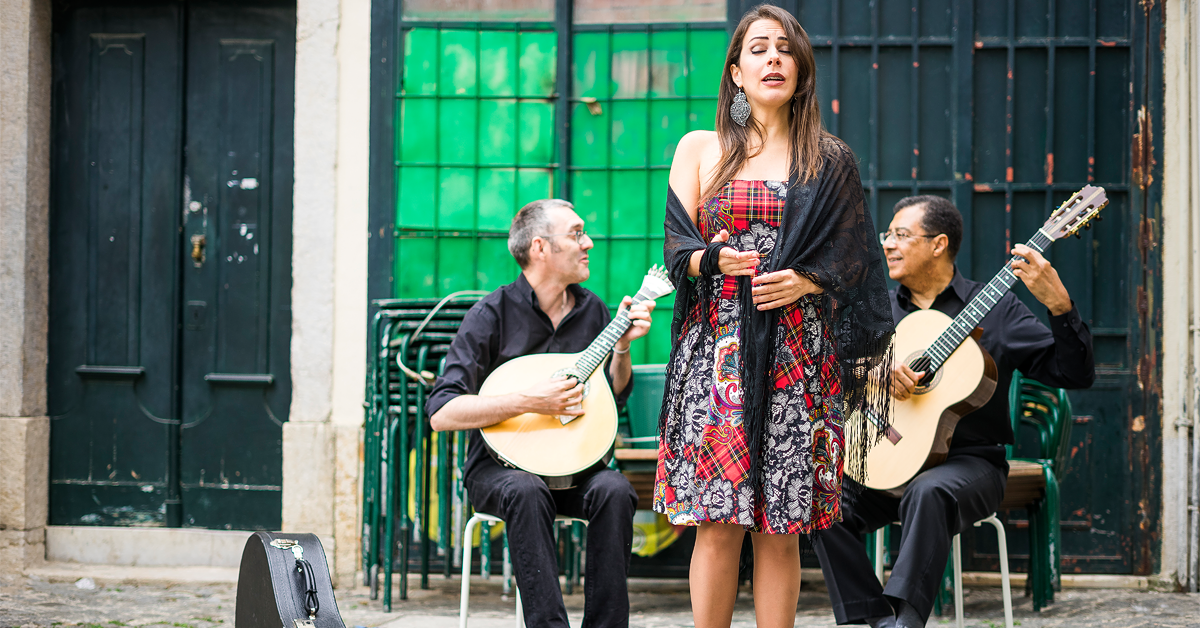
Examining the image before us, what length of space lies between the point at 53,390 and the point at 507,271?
7.86 ft

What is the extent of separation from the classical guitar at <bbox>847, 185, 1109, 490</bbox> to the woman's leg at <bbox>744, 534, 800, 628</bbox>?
80 centimetres

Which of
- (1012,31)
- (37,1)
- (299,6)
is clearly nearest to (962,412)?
(1012,31)

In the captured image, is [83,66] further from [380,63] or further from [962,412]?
[962,412]

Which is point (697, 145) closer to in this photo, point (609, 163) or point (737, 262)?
point (737, 262)

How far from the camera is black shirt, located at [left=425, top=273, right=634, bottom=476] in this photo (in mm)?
3098

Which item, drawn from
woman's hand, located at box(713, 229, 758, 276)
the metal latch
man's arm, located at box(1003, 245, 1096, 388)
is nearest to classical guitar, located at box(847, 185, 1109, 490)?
man's arm, located at box(1003, 245, 1096, 388)

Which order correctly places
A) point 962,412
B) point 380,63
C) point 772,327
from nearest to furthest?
point 772,327 < point 962,412 < point 380,63

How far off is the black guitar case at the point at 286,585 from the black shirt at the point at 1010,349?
208 cm

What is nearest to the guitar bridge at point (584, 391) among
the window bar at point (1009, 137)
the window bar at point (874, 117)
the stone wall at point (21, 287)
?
the window bar at point (874, 117)

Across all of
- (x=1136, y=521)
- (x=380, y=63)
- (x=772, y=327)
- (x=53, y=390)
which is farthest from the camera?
(x=53, y=390)

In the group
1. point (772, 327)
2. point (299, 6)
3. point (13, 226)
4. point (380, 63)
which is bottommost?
point (772, 327)

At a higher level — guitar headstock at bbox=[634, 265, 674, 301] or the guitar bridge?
guitar headstock at bbox=[634, 265, 674, 301]

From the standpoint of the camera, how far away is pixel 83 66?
462 cm

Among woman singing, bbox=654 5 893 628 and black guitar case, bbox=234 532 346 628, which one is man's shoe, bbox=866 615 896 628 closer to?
woman singing, bbox=654 5 893 628
